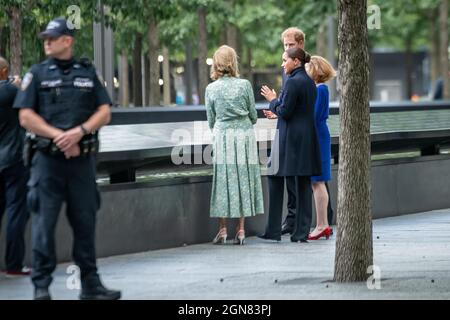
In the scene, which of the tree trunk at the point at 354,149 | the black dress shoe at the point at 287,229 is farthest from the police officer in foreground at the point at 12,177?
the black dress shoe at the point at 287,229

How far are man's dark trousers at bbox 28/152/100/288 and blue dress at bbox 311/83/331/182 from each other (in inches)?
167

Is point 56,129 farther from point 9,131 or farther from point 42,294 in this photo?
point 9,131

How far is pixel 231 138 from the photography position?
39.4ft

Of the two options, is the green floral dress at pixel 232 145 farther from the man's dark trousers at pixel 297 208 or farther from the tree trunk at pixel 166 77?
the tree trunk at pixel 166 77

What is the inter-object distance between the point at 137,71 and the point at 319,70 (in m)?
10.3

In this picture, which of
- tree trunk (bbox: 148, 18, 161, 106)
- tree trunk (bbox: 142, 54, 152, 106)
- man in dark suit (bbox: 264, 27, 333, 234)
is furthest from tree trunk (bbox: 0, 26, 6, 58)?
man in dark suit (bbox: 264, 27, 333, 234)

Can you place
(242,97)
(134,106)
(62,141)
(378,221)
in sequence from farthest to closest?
(134,106) < (378,221) < (242,97) < (62,141)

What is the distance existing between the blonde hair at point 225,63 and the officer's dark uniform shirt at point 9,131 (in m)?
2.66

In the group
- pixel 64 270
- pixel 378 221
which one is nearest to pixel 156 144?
pixel 64 270

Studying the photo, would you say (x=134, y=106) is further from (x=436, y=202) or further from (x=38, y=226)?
(x=38, y=226)

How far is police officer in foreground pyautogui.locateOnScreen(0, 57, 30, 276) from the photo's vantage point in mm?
9828

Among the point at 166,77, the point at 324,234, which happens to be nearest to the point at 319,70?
the point at 324,234
